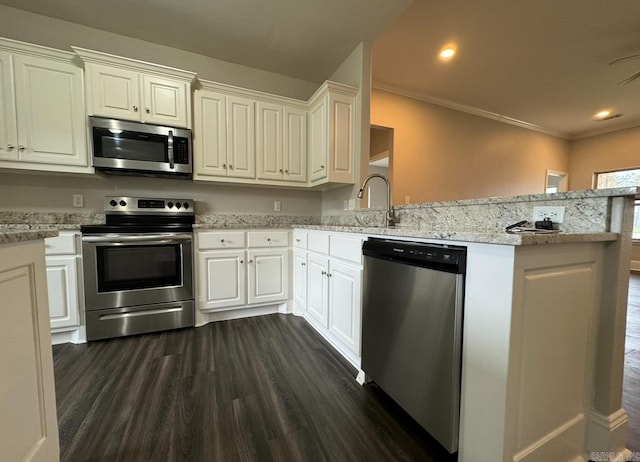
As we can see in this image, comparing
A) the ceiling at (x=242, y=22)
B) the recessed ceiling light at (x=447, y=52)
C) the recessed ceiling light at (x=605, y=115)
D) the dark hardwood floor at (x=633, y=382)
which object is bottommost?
the dark hardwood floor at (x=633, y=382)

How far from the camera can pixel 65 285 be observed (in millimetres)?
1942

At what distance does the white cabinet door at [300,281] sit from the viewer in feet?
7.78

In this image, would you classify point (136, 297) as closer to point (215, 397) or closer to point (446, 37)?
point (215, 397)

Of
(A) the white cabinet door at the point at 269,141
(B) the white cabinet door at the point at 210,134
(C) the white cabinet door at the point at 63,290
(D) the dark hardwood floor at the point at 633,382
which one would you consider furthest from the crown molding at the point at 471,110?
(C) the white cabinet door at the point at 63,290

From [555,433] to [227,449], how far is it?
1269 millimetres

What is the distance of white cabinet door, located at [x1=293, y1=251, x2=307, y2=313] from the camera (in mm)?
2371

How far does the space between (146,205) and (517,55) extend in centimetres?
423

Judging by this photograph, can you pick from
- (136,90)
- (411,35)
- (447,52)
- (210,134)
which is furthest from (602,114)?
(136,90)

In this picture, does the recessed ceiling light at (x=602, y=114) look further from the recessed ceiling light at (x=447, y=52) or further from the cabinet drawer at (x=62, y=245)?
the cabinet drawer at (x=62, y=245)

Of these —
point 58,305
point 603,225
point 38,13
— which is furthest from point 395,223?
point 38,13

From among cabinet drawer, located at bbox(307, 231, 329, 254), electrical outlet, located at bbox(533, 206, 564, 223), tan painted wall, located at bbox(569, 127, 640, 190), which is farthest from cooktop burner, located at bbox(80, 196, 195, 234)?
tan painted wall, located at bbox(569, 127, 640, 190)

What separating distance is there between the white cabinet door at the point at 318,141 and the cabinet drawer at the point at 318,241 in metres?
0.71

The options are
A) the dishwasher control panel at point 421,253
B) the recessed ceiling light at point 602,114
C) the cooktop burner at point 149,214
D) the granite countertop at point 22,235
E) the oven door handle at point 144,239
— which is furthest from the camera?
the recessed ceiling light at point 602,114

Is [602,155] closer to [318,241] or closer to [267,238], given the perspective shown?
[318,241]
